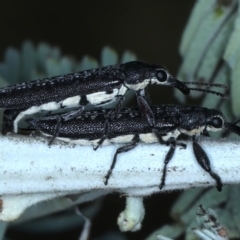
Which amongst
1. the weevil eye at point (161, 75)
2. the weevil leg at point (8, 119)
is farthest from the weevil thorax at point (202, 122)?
the weevil leg at point (8, 119)

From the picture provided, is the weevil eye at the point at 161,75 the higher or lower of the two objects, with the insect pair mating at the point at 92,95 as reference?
higher

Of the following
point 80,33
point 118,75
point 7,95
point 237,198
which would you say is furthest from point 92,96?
point 80,33

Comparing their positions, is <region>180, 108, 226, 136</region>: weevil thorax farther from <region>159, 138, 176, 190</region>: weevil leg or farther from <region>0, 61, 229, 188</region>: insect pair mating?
<region>159, 138, 176, 190</region>: weevil leg

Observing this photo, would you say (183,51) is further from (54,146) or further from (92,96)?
(54,146)

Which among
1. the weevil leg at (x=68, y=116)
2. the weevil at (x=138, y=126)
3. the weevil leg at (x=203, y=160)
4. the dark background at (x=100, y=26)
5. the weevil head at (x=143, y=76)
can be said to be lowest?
the dark background at (x=100, y=26)

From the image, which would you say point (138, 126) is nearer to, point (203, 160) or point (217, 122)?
point (217, 122)

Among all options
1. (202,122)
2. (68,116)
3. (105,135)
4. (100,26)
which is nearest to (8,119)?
(68,116)

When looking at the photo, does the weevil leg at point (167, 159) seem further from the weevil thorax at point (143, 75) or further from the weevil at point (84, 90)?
the weevil thorax at point (143, 75)
